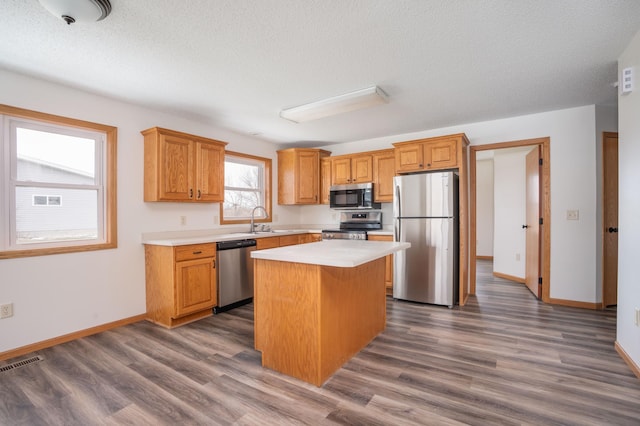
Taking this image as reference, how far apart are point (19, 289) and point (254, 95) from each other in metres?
2.70

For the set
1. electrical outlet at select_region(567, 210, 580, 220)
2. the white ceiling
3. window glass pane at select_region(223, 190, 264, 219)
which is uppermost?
the white ceiling

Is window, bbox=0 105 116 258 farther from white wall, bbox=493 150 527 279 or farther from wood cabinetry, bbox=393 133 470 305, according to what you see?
white wall, bbox=493 150 527 279

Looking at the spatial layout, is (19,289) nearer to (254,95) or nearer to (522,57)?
(254,95)

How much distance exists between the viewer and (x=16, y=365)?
2.38 meters

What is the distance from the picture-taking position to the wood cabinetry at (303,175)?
521cm

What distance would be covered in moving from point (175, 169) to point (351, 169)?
2.61 metres

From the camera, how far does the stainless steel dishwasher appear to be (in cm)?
364

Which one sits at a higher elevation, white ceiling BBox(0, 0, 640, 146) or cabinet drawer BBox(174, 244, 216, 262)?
white ceiling BBox(0, 0, 640, 146)

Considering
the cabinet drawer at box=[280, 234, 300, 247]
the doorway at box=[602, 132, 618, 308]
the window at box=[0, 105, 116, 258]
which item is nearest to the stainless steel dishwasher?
the cabinet drawer at box=[280, 234, 300, 247]

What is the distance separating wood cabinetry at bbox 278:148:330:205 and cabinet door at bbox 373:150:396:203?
1017mm

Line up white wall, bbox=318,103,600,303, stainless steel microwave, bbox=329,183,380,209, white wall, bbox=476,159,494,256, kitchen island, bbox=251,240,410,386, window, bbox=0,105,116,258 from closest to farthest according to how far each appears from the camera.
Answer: kitchen island, bbox=251,240,410,386, window, bbox=0,105,116,258, white wall, bbox=318,103,600,303, stainless steel microwave, bbox=329,183,380,209, white wall, bbox=476,159,494,256

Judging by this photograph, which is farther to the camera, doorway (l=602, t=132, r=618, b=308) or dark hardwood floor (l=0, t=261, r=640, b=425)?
doorway (l=602, t=132, r=618, b=308)

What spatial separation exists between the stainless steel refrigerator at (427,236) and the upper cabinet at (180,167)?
7.89 feet

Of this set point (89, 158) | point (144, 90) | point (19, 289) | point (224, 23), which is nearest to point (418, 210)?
point (224, 23)
